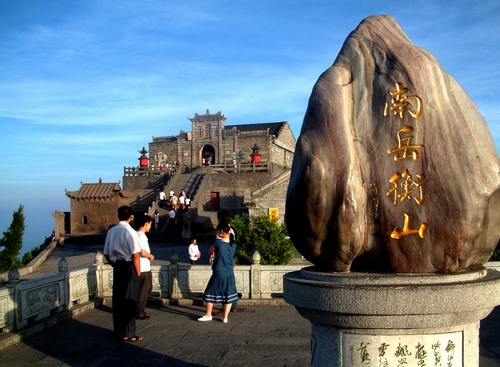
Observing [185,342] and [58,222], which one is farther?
[58,222]

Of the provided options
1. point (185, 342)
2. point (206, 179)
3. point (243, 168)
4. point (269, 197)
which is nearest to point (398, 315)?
point (185, 342)

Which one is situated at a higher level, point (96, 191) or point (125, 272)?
point (96, 191)

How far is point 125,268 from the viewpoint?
6.39 meters

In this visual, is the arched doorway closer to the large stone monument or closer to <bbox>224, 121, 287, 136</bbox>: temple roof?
<bbox>224, 121, 287, 136</bbox>: temple roof

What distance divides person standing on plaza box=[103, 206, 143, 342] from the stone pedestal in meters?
3.29

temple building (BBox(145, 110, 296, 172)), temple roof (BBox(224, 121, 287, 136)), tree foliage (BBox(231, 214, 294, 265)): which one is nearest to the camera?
tree foliage (BBox(231, 214, 294, 265))

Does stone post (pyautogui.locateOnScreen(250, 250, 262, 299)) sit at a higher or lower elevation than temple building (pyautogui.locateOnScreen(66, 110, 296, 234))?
lower

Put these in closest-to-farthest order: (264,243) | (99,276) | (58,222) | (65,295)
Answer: (65,295) < (99,276) < (264,243) < (58,222)

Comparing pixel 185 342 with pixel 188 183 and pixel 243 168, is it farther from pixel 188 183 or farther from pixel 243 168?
pixel 243 168

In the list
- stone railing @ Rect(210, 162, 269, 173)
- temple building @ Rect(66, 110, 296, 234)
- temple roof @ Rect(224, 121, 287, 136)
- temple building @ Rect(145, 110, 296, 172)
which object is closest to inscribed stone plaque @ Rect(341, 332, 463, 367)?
temple building @ Rect(66, 110, 296, 234)

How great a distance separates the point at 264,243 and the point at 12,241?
809cm

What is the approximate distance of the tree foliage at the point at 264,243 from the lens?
38.4 ft

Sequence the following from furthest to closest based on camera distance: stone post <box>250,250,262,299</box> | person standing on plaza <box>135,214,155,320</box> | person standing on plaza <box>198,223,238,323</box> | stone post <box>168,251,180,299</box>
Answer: stone post <box>168,251,180,299</box>, stone post <box>250,250,262,299</box>, person standing on plaza <box>198,223,238,323</box>, person standing on plaza <box>135,214,155,320</box>

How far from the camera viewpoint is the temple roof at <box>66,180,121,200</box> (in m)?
28.3
